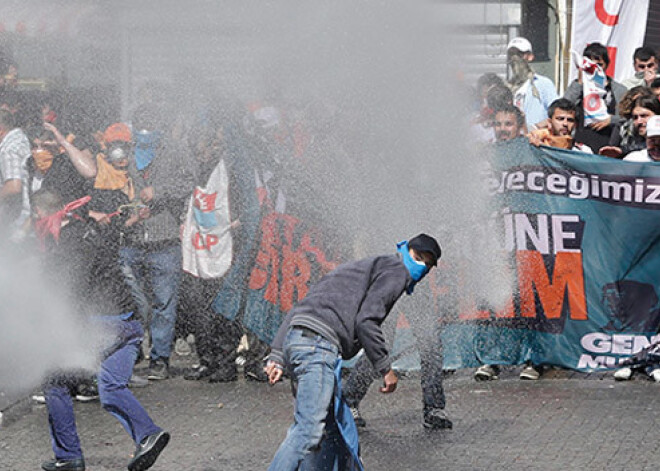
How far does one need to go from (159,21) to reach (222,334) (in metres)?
4.13

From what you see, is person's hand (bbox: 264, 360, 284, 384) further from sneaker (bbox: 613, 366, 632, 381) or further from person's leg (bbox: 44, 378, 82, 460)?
sneaker (bbox: 613, 366, 632, 381)

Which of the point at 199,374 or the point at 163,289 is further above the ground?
the point at 163,289

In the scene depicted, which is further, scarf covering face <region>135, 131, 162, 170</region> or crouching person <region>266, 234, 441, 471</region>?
scarf covering face <region>135, 131, 162, 170</region>

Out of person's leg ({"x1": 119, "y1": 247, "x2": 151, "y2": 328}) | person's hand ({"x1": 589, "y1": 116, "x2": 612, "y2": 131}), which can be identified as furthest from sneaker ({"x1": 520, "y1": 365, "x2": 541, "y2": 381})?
person's leg ({"x1": 119, "y1": 247, "x2": 151, "y2": 328})

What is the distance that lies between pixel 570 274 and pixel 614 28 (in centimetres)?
419

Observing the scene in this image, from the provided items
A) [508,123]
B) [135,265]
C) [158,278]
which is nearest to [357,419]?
[158,278]

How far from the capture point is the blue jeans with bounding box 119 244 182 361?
1061 cm

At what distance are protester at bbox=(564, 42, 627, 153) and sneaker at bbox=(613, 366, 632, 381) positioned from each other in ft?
6.45

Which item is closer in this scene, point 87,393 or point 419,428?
point 419,428

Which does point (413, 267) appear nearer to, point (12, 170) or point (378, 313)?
point (378, 313)

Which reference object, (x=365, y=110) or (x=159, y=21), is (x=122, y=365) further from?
(x=159, y=21)

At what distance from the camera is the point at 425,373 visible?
870 centimetres

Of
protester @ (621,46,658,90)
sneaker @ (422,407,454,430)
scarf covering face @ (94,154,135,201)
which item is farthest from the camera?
protester @ (621,46,658,90)

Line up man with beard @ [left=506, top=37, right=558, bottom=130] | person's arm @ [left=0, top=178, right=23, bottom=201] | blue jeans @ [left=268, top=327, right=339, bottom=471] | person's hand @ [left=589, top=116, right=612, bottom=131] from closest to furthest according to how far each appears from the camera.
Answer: blue jeans @ [left=268, top=327, right=339, bottom=471] → person's hand @ [left=589, top=116, right=612, bottom=131] → person's arm @ [left=0, top=178, right=23, bottom=201] → man with beard @ [left=506, top=37, right=558, bottom=130]
